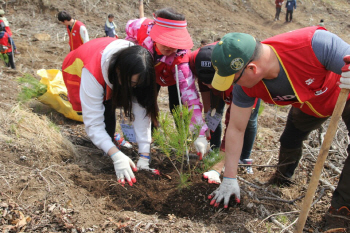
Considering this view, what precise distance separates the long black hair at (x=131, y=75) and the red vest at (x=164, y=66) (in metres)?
0.37

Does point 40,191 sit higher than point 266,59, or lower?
lower

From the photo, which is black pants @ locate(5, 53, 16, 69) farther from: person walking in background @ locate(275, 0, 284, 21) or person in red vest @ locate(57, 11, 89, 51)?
person walking in background @ locate(275, 0, 284, 21)

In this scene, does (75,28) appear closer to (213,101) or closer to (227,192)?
(213,101)

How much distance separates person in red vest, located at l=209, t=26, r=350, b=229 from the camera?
5.01 ft

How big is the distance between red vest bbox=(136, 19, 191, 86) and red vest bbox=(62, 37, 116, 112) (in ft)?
1.34

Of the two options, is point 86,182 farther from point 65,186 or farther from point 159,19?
point 159,19

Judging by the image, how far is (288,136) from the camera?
2412 millimetres

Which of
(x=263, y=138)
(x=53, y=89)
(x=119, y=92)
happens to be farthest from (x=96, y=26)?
(x=119, y=92)

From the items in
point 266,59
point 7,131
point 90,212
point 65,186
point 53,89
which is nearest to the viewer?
point 266,59

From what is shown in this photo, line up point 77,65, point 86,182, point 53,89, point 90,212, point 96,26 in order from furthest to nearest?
point 96,26
point 53,89
point 77,65
point 86,182
point 90,212

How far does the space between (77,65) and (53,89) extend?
1671mm

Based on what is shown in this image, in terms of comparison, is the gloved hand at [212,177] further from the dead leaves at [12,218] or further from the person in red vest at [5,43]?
the person in red vest at [5,43]

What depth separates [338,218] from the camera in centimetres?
187

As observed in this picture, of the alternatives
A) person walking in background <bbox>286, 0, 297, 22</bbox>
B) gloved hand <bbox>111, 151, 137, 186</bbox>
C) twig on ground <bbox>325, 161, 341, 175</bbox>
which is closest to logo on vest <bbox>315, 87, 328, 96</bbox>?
twig on ground <bbox>325, 161, 341, 175</bbox>
